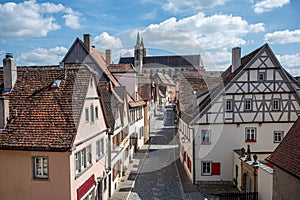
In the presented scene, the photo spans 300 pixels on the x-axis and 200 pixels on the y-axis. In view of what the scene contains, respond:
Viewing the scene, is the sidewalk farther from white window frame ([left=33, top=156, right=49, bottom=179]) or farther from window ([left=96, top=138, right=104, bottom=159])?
white window frame ([left=33, top=156, right=49, bottom=179])

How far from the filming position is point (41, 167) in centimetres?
935

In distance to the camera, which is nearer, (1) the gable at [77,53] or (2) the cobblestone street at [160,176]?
(2) the cobblestone street at [160,176]

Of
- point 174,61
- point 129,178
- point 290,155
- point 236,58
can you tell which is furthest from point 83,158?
point 174,61

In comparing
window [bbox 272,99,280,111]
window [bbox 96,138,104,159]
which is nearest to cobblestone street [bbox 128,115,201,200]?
window [bbox 96,138,104,159]

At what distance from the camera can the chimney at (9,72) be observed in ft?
36.1

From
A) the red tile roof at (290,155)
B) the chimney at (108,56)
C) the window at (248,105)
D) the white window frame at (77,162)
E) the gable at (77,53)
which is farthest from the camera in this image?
the chimney at (108,56)

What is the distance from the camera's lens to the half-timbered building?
54.2 ft

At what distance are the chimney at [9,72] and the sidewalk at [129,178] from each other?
27.8 ft

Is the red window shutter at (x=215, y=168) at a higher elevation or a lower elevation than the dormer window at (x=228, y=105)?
lower

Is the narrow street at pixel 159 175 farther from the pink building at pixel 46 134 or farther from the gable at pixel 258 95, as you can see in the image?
the gable at pixel 258 95

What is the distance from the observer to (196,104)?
59.6ft

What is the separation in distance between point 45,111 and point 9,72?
3.15 m

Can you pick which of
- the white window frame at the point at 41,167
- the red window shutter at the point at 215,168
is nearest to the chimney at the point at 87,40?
the white window frame at the point at 41,167

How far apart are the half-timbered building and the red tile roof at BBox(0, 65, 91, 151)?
350 inches
